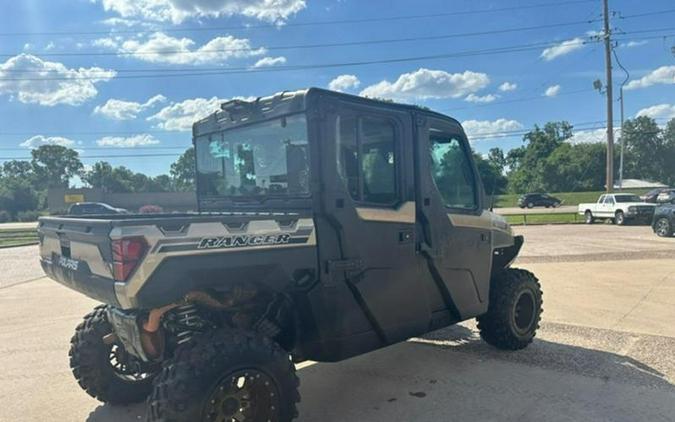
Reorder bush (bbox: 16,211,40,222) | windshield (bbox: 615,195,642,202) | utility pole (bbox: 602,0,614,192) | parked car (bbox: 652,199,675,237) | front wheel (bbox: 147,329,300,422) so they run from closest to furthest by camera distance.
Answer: front wheel (bbox: 147,329,300,422), parked car (bbox: 652,199,675,237), windshield (bbox: 615,195,642,202), utility pole (bbox: 602,0,614,192), bush (bbox: 16,211,40,222)

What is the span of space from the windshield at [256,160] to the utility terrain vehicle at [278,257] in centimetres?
2

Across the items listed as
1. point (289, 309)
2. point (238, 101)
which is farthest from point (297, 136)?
point (289, 309)

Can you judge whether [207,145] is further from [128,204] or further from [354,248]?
[128,204]

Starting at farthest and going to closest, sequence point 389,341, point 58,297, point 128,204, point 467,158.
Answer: point 128,204, point 58,297, point 467,158, point 389,341

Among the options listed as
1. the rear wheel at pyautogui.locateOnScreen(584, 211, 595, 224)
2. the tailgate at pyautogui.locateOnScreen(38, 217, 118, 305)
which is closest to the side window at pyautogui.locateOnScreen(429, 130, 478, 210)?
the tailgate at pyautogui.locateOnScreen(38, 217, 118, 305)

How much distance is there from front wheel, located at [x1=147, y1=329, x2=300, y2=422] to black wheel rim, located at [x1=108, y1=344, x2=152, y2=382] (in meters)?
1.45

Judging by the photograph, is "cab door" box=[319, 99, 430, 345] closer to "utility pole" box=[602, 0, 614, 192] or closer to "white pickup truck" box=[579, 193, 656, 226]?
"white pickup truck" box=[579, 193, 656, 226]

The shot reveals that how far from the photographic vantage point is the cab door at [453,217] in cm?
427

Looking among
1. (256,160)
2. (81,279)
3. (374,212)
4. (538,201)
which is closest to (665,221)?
(374,212)

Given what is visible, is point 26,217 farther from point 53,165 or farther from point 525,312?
point 525,312

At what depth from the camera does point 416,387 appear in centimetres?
448

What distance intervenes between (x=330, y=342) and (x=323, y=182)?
3.91 feet

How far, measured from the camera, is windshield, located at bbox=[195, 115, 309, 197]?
371cm

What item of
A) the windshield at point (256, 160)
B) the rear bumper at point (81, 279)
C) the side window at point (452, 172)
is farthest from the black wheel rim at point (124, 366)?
the side window at point (452, 172)
